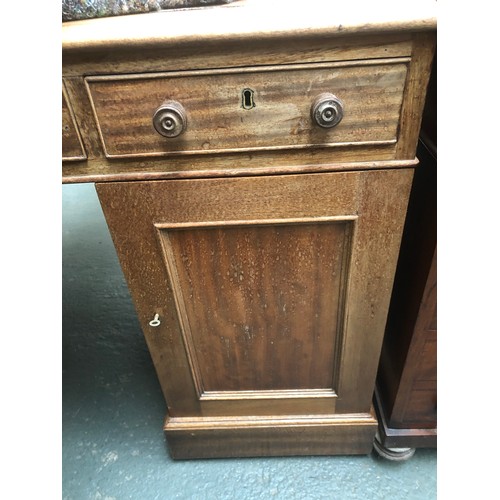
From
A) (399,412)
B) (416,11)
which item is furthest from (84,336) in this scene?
(416,11)

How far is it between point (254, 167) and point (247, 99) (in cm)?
8

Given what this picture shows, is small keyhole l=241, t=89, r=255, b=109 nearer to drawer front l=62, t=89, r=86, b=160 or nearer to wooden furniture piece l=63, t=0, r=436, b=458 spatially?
wooden furniture piece l=63, t=0, r=436, b=458

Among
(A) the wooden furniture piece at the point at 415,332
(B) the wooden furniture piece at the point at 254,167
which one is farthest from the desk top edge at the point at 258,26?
(A) the wooden furniture piece at the point at 415,332

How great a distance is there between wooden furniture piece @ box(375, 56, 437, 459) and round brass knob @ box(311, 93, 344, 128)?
16 cm

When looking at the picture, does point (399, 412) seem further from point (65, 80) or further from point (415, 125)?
point (65, 80)

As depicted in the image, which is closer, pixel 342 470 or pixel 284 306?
pixel 284 306

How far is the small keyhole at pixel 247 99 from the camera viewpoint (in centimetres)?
46

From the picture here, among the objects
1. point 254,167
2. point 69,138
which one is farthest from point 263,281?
point 69,138

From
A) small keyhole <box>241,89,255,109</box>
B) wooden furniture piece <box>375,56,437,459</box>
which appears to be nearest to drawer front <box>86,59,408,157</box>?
small keyhole <box>241,89,255,109</box>

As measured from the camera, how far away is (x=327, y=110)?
46 centimetres

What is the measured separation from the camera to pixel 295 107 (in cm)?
47

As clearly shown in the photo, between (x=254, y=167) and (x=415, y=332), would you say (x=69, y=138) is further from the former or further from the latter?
(x=415, y=332)

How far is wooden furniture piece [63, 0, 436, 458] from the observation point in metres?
0.44

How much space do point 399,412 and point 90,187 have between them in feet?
5.79
